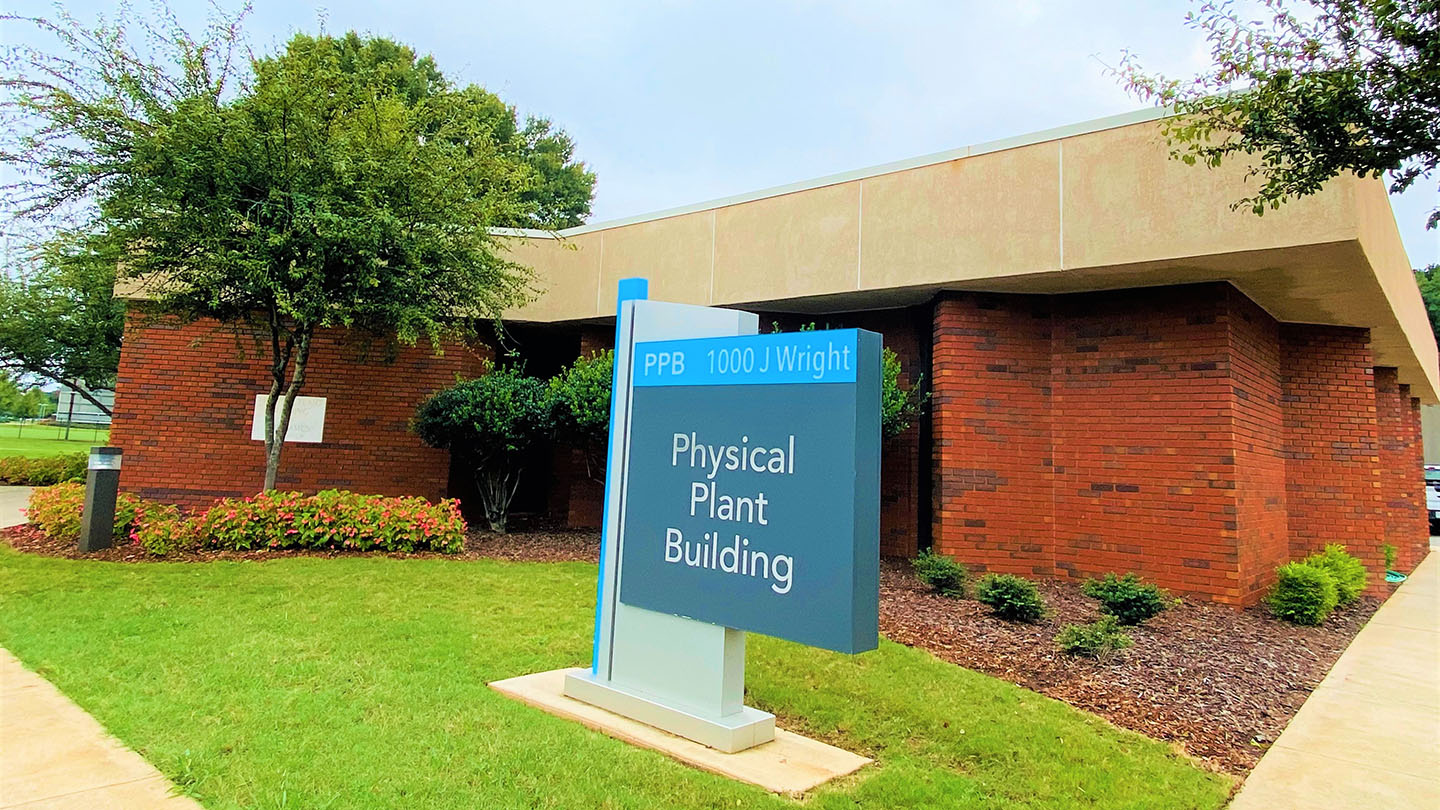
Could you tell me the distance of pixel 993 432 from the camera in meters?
9.38

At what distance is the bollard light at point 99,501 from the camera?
347 inches

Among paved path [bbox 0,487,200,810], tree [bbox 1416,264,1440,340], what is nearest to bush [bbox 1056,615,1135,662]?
paved path [bbox 0,487,200,810]

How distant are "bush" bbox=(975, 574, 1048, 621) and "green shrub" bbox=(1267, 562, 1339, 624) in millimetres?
2965

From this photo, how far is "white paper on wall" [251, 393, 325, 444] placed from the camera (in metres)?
12.3

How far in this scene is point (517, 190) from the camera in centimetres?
1083

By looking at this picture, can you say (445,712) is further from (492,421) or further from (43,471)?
(43,471)

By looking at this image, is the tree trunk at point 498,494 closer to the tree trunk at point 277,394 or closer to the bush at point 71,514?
the tree trunk at point 277,394

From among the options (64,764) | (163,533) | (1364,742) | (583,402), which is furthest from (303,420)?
(1364,742)

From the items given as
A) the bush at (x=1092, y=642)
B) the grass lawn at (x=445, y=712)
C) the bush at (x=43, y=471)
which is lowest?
the grass lawn at (x=445, y=712)

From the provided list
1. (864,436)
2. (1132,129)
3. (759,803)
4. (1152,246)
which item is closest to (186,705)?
(759,803)

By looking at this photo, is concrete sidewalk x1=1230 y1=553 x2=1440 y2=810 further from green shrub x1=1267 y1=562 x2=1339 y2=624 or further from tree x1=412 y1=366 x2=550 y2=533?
tree x1=412 y1=366 x2=550 y2=533

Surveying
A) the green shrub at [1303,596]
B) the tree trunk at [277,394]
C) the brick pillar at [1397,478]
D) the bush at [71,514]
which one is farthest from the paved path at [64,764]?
the brick pillar at [1397,478]

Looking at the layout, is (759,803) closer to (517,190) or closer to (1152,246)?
(1152,246)

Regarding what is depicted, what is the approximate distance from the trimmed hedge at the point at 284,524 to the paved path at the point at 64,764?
4.70m
